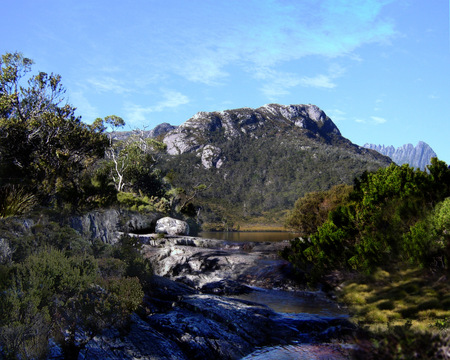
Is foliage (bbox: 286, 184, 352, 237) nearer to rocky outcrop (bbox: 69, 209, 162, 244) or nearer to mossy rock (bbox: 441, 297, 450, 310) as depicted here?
rocky outcrop (bbox: 69, 209, 162, 244)

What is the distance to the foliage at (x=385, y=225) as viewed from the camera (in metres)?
13.9

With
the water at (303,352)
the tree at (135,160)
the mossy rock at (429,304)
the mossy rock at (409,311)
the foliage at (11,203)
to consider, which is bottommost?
the water at (303,352)

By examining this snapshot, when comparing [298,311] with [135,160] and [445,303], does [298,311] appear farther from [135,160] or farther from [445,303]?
[135,160]

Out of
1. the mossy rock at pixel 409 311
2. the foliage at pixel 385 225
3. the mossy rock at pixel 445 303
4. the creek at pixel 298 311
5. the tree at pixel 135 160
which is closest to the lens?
the creek at pixel 298 311

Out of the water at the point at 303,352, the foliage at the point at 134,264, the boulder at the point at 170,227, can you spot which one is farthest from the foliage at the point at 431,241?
the boulder at the point at 170,227

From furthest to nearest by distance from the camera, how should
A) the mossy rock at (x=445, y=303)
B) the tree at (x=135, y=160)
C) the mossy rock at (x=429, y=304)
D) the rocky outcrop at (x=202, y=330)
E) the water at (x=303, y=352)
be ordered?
the tree at (x=135, y=160), the mossy rock at (x=429, y=304), the mossy rock at (x=445, y=303), the water at (x=303, y=352), the rocky outcrop at (x=202, y=330)

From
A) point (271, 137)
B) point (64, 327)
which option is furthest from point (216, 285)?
Answer: point (271, 137)

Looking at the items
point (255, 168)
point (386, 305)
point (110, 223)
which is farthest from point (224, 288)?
point (255, 168)

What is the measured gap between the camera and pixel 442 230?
44.2ft

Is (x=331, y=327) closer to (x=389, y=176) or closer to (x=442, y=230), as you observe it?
(x=442, y=230)

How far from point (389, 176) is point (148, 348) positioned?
15.5 m

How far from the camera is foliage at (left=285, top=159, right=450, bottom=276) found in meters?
13.9

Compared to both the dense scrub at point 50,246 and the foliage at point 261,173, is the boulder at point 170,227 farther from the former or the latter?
the foliage at point 261,173

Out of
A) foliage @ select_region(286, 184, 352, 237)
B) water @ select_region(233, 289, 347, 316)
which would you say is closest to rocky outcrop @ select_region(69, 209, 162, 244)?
water @ select_region(233, 289, 347, 316)
